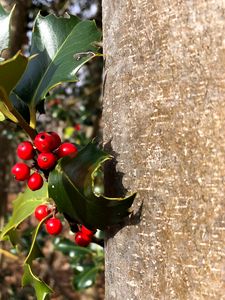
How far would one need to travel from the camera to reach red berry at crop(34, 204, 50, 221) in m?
0.91

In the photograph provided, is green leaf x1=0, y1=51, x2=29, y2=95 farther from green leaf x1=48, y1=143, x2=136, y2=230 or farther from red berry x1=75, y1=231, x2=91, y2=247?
red berry x1=75, y1=231, x2=91, y2=247

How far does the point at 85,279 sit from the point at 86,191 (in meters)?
2.07

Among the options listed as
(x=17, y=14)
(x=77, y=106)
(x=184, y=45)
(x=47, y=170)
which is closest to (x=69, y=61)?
(x=47, y=170)

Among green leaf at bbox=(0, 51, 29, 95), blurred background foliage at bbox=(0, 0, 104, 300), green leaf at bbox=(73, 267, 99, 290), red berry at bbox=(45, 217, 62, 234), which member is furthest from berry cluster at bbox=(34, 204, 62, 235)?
green leaf at bbox=(73, 267, 99, 290)

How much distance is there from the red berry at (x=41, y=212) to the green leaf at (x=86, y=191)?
0.16 metres

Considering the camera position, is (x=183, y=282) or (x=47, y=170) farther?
(x=47, y=170)

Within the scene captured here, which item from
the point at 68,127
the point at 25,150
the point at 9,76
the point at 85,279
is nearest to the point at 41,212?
the point at 25,150

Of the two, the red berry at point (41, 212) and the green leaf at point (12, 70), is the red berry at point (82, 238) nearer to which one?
the red berry at point (41, 212)

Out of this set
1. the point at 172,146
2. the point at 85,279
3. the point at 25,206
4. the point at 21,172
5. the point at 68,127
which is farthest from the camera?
the point at 68,127

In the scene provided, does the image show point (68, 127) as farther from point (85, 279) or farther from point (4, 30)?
point (4, 30)

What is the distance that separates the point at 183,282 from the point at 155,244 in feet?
0.20

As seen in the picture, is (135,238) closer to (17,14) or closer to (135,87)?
(135,87)

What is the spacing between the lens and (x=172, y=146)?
66cm

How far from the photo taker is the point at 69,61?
0.90m
